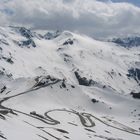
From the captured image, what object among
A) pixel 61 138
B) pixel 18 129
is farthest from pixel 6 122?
pixel 61 138

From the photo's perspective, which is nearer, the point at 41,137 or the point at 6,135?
the point at 6,135

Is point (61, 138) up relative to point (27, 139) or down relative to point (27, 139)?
up

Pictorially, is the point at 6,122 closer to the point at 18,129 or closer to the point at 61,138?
the point at 18,129

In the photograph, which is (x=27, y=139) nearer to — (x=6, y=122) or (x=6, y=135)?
(x=6, y=135)

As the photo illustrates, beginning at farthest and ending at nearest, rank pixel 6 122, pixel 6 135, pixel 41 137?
pixel 6 122 → pixel 41 137 → pixel 6 135

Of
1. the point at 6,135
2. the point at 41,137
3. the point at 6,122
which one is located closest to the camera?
the point at 6,135

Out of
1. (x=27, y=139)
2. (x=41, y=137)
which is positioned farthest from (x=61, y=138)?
(x=27, y=139)

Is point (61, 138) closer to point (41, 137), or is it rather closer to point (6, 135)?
point (41, 137)

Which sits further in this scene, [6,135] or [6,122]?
[6,122]
